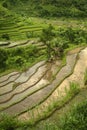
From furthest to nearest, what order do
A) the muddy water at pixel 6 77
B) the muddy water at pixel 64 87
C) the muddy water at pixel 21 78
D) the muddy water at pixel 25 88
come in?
the muddy water at pixel 6 77, the muddy water at pixel 21 78, the muddy water at pixel 25 88, the muddy water at pixel 64 87

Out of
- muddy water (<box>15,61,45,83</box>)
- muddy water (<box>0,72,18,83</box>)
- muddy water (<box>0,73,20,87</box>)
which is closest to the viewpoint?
muddy water (<box>0,73,20,87</box>)

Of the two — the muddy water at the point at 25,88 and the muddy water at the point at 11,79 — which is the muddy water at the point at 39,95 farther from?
the muddy water at the point at 11,79

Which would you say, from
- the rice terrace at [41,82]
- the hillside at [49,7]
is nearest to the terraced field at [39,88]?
the rice terrace at [41,82]

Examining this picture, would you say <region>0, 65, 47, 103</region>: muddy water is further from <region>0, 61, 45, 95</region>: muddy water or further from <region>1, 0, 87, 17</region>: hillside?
<region>1, 0, 87, 17</region>: hillside

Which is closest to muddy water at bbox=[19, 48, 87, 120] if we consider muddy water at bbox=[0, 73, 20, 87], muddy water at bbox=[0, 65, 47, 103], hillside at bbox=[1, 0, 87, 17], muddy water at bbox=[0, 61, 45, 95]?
muddy water at bbox=[0, 65, 47, 103]

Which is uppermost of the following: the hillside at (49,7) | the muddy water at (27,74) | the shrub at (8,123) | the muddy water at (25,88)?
the shrub at (8,123)

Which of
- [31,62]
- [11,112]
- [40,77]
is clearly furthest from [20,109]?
[31,62]

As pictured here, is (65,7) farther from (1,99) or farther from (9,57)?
(1,99)
